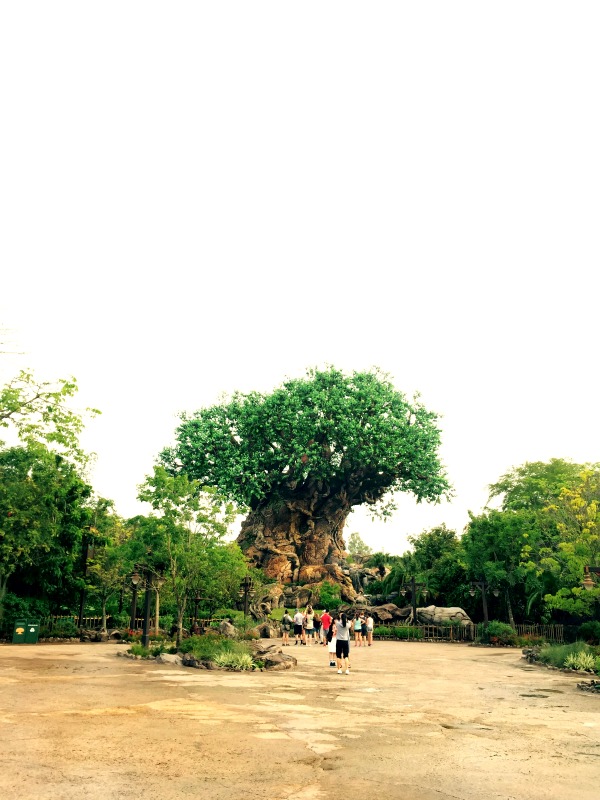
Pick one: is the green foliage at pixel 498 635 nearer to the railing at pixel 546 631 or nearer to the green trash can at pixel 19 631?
the railing at pixel 546 631

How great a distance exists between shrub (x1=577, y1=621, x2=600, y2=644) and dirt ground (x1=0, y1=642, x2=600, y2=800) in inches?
347

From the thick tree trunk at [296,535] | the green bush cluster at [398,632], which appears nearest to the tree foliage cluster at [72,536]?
the green bush cluster at [398,632]

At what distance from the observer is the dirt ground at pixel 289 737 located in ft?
24.4

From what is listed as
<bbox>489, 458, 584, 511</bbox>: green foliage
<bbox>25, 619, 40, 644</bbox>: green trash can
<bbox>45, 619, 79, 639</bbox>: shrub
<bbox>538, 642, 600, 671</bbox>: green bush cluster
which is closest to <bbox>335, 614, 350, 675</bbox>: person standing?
<bbox>538, 642, 600, 671</bbox>: green bush cluster

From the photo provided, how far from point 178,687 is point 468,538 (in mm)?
28097

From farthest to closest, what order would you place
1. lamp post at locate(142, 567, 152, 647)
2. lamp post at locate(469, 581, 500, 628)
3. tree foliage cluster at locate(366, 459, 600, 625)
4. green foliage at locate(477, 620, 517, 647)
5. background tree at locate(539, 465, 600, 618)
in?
lamp post at locate(469, 581, 500, 628)
green foliage at locate(477, 620, 517, 647)
tree foliage cluster at locate(366, 459, 600, 625)
background tree at locate(539, 465, 600, 618)
lamp post at locate(142, 567, 152, 647)

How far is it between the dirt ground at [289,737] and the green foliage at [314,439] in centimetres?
3616

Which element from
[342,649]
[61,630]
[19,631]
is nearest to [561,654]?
[342,649]

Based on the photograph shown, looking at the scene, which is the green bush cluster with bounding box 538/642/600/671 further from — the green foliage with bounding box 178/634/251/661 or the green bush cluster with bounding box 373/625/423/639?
A: the green bush cluster with bounding box 373/625/423/639

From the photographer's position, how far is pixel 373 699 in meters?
14.5

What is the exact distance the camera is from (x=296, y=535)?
59.8 meters

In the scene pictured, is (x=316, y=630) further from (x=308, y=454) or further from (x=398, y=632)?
(x=308, y=454)

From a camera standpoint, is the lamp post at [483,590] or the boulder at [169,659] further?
the lamp post at [483,590]

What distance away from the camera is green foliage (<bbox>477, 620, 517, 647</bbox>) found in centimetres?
3350
